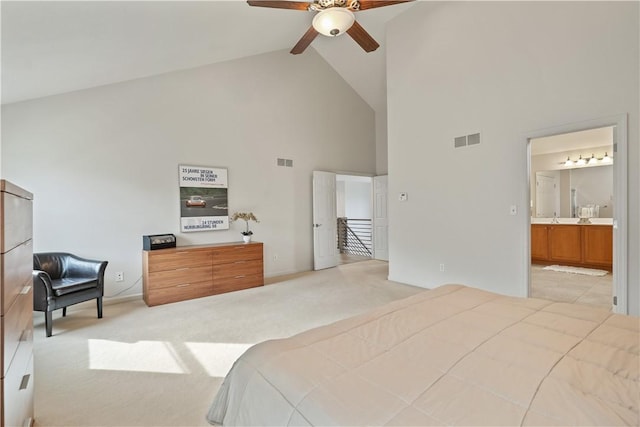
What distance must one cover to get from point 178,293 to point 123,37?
310 cm

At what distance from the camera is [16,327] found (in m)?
1.24

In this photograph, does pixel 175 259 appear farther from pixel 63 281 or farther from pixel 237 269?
pixel 63 281

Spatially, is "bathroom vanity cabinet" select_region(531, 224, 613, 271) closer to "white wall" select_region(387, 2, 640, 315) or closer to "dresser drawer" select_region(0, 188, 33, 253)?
"white wall" select_region(387, 2, 640, 315)

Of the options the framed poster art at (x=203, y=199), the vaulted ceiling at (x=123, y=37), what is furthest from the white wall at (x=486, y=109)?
the framed poster art at (x=203, y=199)

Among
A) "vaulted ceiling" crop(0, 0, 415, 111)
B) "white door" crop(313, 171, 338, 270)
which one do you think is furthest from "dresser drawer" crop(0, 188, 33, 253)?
"white door" crop(313, 171, 338, 270)

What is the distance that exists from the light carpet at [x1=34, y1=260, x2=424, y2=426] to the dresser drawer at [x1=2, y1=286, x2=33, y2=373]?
2.36 feet

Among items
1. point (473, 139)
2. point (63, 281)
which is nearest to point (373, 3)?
point (473, 139)

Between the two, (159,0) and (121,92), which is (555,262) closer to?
(159,0)

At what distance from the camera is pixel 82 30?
2.68 m

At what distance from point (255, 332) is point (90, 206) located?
2.87 m

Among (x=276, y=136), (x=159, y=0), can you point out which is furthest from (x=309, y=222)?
(x=159, y=0)

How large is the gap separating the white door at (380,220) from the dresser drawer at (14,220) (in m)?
6.51

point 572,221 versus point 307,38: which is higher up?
point 307,38

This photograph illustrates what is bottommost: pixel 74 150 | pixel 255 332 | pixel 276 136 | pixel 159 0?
pixel 255 332
